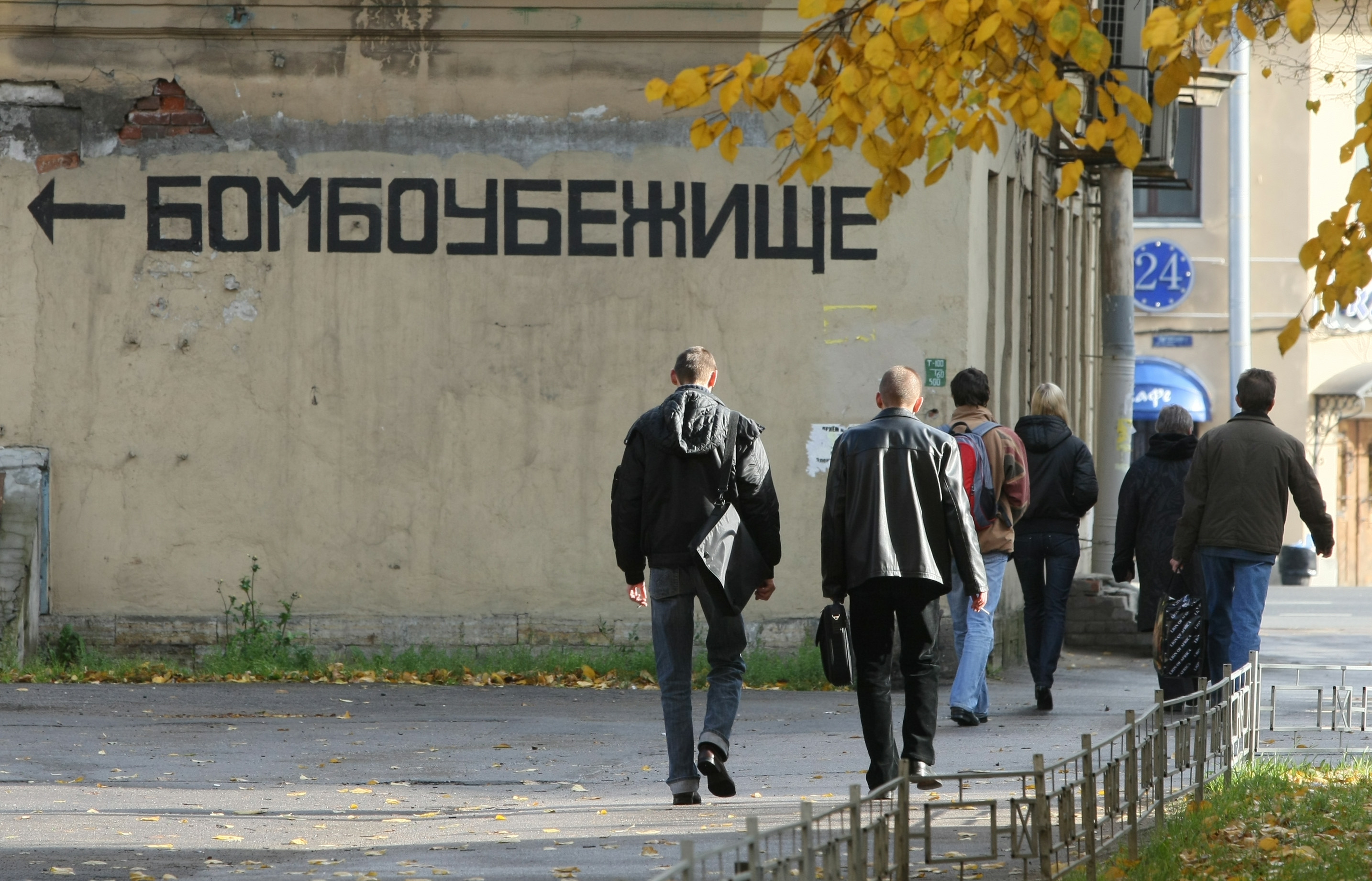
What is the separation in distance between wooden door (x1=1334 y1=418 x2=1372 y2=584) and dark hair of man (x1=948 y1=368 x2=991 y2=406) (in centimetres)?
2072

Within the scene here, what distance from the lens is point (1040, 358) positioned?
15.7m

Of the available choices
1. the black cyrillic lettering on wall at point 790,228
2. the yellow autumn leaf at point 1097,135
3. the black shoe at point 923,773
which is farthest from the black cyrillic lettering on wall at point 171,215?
the yellow autumn leaf at point 1097,135

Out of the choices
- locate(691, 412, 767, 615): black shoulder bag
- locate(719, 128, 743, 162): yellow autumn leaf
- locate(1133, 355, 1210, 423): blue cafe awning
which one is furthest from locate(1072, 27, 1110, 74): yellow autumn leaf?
locate(1133, 355, 1210, 423): blue cafe awning

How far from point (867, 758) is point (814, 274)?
4237 mm

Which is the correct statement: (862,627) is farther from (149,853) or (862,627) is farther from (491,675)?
(491,675)

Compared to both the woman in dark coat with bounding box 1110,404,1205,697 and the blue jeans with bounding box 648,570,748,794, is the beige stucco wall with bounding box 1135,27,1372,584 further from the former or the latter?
the blue jeans with bounding box 648,570,748,794

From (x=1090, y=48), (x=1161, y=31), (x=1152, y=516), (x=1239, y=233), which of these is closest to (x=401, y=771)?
(x=1152, y=516)

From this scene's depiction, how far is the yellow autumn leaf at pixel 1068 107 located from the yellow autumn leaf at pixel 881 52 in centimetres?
49

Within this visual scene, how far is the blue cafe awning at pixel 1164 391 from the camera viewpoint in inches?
1061

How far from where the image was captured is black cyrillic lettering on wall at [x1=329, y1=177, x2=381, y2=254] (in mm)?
11750

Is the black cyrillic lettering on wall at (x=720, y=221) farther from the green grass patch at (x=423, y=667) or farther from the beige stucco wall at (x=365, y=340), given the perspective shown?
the green grass patch at (x=423, y=667)

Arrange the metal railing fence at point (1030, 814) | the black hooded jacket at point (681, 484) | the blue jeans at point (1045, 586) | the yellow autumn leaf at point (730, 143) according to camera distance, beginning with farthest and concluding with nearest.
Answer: the blue jeans at point (1045, 586)
the black hooded jacket at point (681, 484)
the yellow autumn leaf at point (730, 143)
the metal railing fence at point (1030, 814)

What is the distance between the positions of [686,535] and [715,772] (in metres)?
0.98

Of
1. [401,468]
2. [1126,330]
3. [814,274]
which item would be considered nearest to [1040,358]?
[1126,330]
